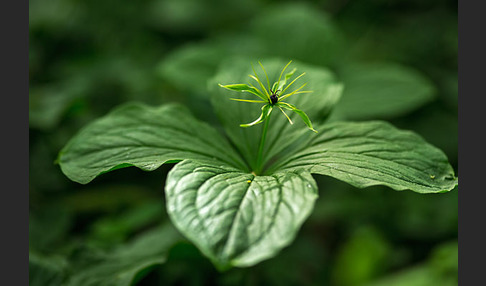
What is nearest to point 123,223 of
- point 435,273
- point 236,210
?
point 236,210

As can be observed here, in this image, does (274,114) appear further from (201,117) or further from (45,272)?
(45,272)

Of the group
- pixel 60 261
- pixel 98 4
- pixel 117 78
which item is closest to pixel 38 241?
pixel 60 261

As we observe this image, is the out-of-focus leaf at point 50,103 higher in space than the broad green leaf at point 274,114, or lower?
lower

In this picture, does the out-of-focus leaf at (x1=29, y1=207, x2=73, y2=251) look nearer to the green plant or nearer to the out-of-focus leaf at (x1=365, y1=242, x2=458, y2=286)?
the green plant

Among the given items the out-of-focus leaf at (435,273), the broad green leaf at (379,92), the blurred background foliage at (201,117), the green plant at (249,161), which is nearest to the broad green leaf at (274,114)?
the green plant at (249,161)

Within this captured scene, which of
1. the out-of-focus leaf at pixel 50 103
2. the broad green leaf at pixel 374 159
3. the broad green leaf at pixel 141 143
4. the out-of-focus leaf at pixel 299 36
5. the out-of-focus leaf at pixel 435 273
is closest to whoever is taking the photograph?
the broad green leaf at pixel 374 159

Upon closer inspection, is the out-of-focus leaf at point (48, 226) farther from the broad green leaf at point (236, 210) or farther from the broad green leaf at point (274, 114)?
the broad green leaf at point (236, 210)

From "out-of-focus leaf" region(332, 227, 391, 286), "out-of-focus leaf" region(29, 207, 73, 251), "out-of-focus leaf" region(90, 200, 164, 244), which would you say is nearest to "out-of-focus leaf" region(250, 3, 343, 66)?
"out-of-focus leaf" region(332, 227, 391, 286)
